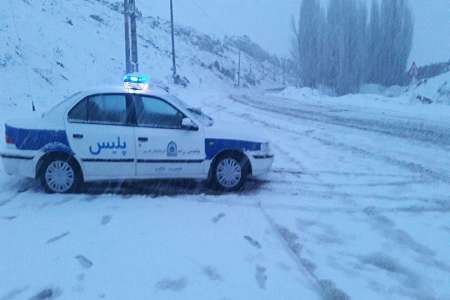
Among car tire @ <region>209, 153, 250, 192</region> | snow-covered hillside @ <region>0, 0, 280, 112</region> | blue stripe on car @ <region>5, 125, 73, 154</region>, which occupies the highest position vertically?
snow-covered hillside @ <region>0, 0, 280, 112</region>

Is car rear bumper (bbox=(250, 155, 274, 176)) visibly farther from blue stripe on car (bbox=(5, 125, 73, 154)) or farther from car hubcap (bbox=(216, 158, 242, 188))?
blue stripe on car (bbox=(5, 125, 73, 154))

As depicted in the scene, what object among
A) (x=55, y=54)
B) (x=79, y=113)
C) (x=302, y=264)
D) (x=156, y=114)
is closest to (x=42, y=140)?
(x=79, y=113)

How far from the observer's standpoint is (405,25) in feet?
150

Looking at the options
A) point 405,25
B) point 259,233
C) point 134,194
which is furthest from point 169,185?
point 405,25

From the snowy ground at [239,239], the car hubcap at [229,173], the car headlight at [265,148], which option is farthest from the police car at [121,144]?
the snowy ground at [239,239]

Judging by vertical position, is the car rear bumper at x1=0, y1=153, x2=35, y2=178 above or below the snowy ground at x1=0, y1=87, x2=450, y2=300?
above

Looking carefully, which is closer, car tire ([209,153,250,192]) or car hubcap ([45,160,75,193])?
car hubcap ([45,160,75,193])

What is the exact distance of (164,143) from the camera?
6523 mm

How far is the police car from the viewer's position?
6.36 metres

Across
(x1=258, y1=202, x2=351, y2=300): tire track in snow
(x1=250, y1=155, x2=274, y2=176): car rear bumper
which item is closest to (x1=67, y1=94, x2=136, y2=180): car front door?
(x1=250, y1=155, x2=274, y2=176): car rear bumper

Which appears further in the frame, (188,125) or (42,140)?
(188,125)

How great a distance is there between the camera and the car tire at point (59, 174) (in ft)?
21.0

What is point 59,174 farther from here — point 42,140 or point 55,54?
point 55,54

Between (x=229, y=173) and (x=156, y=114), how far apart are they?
1.44 meters
